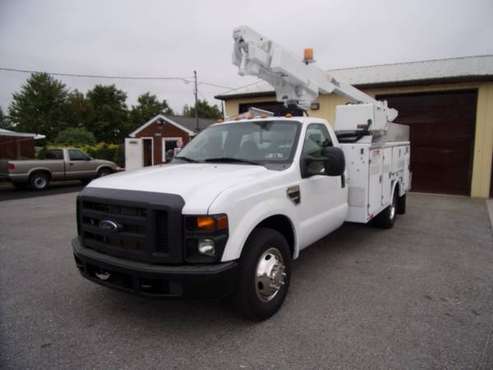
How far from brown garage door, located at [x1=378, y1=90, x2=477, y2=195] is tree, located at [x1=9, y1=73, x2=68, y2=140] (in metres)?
46.8

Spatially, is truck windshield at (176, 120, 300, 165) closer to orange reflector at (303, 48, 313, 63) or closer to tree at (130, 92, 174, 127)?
orange reflector at (303, 48, 313, 63)

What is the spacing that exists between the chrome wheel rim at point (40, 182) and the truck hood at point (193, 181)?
12.2 m

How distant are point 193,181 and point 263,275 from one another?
3.52 ft

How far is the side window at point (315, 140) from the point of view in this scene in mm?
4020

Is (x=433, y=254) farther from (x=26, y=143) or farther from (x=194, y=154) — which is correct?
(x=26, y=143)

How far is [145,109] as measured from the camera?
6069 centimetres

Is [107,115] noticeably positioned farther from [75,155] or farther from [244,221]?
[244,221]

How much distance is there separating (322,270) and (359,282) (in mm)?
546

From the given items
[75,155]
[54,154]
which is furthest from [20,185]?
[75,155]

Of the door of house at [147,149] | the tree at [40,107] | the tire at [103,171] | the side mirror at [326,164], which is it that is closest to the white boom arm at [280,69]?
the side mirror at [326,164]

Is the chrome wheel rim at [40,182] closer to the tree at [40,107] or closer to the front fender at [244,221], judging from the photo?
the front fender at [244,221]

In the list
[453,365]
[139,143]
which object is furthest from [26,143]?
[453,365]

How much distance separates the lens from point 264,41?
468 centimetres

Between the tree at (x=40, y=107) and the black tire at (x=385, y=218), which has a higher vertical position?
the tree at (x=40, y=107)
